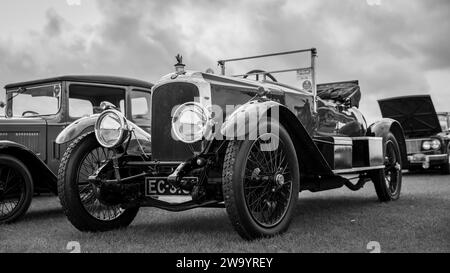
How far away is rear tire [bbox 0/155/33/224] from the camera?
5078 mm

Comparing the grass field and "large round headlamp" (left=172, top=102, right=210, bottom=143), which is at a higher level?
"large round headlamp" (left=172, top=102, right=210, bottom=143)

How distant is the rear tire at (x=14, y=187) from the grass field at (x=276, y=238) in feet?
0.48

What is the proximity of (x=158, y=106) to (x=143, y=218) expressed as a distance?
4.85 ft

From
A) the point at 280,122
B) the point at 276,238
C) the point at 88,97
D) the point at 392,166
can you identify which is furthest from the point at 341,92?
the point at 88,97

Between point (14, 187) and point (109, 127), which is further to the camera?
point (14, 187)

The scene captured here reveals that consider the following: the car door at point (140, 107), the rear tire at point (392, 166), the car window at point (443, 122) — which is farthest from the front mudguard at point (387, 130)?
the car window at point (443, 122)

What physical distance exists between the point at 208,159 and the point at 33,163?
2559mm

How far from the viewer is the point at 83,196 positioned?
4.38 m

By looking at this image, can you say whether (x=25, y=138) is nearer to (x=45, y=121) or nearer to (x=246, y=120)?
(x=45, y=121)

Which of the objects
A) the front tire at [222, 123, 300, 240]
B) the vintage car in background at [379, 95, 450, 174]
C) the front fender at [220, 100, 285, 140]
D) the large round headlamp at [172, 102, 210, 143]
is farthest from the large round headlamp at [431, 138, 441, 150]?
the large round headlamp at [172, 102, 210, 143]

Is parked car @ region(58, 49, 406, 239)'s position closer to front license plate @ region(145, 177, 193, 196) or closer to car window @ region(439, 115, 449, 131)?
front license plate @ region(145, 177, 193, 196)

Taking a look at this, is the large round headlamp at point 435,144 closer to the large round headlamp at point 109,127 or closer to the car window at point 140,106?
the car window at point 140,106

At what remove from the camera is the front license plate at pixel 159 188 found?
3.84 m
